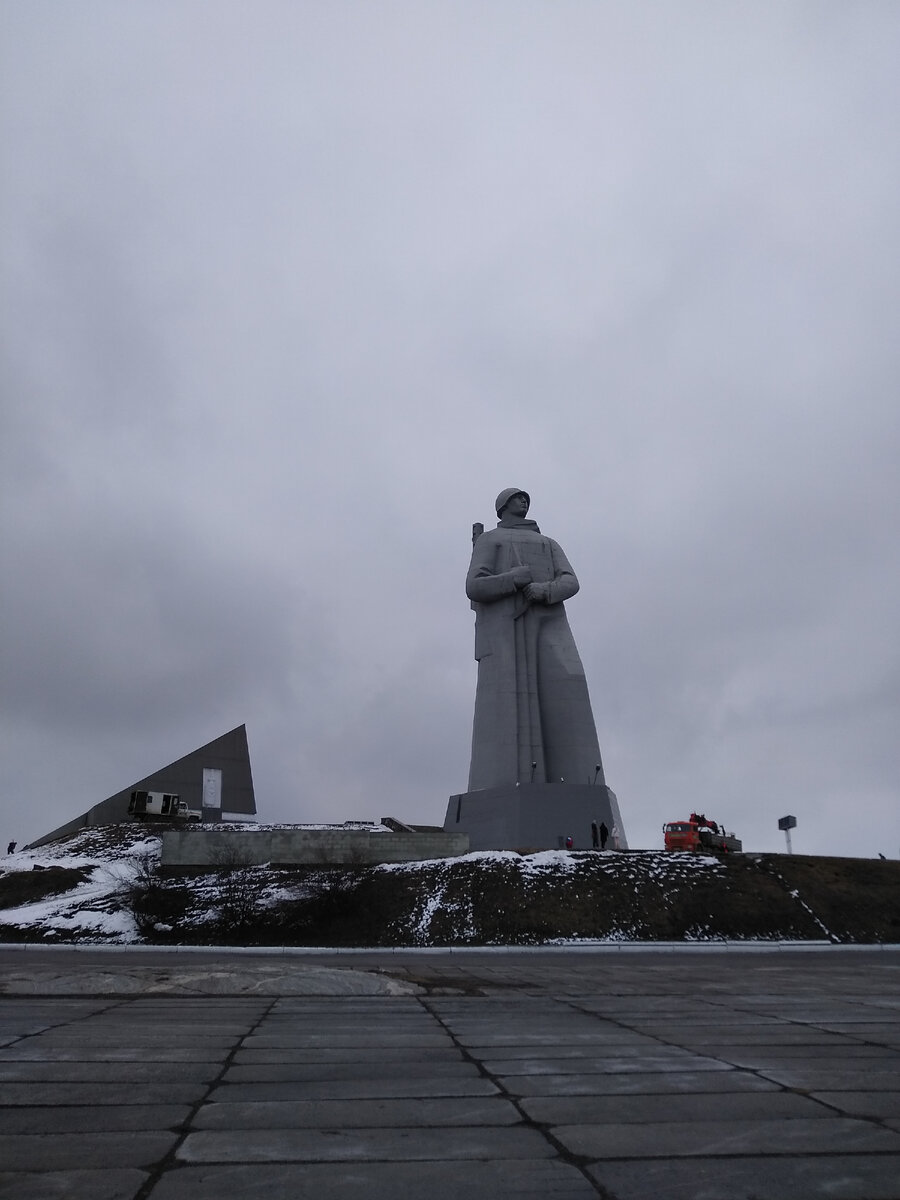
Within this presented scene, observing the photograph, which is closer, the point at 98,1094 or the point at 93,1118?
the point at 93,1118

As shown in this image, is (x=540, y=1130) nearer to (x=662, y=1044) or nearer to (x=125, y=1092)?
(x=125, y=1092)

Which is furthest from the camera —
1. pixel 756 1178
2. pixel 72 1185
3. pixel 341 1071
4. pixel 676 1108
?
pixel 341 1071

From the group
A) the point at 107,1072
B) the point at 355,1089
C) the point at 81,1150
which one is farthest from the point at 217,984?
the point at 81,1150

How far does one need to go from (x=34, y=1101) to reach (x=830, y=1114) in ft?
11.0

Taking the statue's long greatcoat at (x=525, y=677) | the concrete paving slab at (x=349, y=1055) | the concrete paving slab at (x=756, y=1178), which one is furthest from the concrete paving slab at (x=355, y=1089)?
the statue's long greatcoat at (x=525, y=677)

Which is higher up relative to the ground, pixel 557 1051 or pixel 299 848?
pixel 299 848

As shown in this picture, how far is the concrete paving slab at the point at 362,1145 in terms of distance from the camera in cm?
294

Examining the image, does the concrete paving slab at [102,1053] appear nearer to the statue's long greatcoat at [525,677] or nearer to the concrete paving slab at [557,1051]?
the concrete paving slab at [557,1051]

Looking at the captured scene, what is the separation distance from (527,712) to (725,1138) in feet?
→ 93.1

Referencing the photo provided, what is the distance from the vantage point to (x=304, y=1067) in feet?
15.1

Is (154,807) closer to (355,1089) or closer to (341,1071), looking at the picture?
(341,1071)

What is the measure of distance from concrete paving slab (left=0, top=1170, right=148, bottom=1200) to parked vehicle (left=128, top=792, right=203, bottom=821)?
4313 cm

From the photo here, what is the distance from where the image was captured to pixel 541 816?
1134 inches

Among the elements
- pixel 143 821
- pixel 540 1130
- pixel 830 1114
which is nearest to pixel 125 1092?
pixel 540 1130
